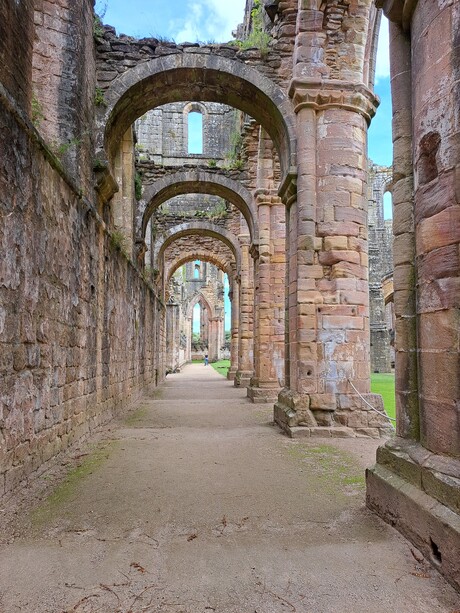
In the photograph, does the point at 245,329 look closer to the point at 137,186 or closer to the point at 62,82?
the point at 137,186

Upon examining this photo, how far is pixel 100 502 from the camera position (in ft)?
11.9

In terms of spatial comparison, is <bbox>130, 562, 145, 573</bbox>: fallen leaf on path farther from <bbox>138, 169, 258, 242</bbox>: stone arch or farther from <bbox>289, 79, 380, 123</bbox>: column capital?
<bbox>138, 169, 258, 242</bbox>: stone arch

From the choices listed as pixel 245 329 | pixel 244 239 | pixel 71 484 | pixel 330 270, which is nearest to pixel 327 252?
pixel 330 270

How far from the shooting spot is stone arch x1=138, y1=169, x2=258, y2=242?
1325cm

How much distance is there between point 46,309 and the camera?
4.75 metres

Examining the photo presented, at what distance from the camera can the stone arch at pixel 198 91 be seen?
788 centimetres

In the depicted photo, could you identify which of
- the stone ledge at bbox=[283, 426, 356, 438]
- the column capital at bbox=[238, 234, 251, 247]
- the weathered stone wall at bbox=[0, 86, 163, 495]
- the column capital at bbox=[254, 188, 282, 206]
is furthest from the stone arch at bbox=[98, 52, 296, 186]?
the column capital at bbox=[238, 234, 251, 247]

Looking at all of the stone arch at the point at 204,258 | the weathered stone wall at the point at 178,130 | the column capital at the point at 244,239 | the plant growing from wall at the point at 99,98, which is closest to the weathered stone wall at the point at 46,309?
the plant growing from wall at the point at 99,98

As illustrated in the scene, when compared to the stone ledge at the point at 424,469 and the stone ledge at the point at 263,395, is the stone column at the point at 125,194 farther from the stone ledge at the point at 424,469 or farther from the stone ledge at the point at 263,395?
the stone ledge at the point at 424,469

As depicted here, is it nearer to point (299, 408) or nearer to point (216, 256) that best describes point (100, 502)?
point (299, 408)

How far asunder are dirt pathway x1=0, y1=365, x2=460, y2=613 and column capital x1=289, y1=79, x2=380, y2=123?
17.1 ft

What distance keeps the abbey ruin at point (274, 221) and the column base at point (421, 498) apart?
1cm

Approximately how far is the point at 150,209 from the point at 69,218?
26.5ft

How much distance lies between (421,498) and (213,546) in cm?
125
